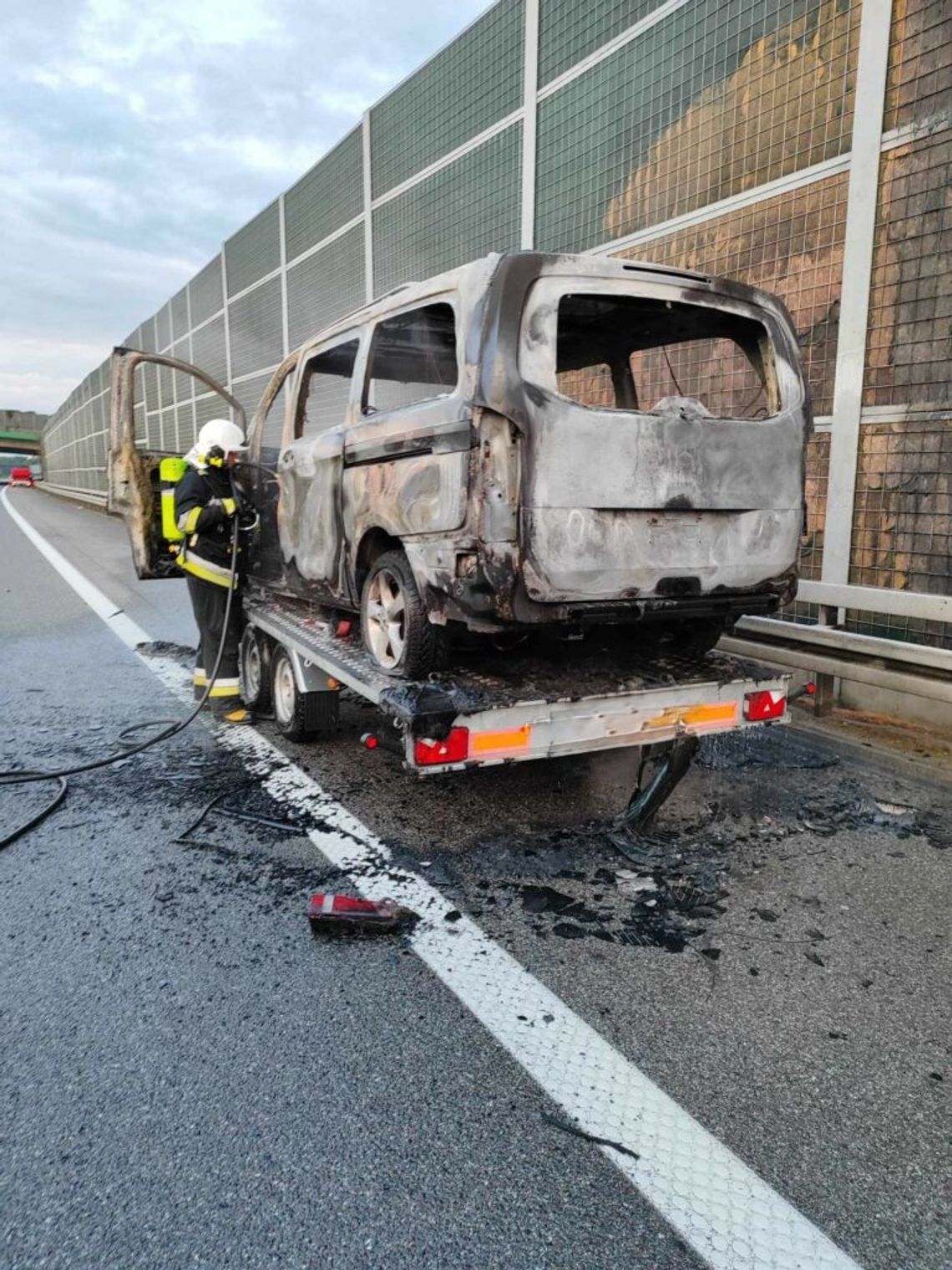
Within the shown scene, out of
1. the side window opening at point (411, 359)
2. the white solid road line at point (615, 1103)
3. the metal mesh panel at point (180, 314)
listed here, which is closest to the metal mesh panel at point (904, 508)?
the side window opening at point (411, 359)

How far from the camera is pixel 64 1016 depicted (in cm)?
249

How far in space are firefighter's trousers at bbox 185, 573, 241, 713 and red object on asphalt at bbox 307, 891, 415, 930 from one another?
317cm

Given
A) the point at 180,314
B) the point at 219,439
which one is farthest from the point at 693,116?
the point at 180,314

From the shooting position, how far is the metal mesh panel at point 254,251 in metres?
16.1

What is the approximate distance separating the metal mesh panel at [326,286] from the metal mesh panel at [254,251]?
1.36m

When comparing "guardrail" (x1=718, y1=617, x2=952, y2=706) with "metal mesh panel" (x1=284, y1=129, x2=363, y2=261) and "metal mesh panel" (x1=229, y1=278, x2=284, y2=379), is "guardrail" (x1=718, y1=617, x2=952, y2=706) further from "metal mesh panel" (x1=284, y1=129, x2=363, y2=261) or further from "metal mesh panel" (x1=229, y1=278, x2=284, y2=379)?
"metal mesh panel" (x1=229, y1=278, x2=284, y2=379)

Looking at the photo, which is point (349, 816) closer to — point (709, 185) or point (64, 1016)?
point (64, 1016)

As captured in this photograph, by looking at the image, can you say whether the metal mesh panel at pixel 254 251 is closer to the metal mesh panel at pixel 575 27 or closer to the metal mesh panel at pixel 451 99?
the metal mesh panel at pixel 451 99

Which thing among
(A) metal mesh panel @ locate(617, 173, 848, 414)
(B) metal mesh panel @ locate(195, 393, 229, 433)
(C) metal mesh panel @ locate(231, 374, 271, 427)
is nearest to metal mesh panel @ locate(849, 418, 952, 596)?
(A) metal mesh panel @ locate(617, 173, 848, 414)

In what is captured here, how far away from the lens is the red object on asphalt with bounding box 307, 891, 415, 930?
2924 mm

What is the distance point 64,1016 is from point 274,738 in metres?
2.83

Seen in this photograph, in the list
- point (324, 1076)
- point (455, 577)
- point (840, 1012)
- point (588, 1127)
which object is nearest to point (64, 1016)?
point (324, 1076)

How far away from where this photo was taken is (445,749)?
3246 millimetres

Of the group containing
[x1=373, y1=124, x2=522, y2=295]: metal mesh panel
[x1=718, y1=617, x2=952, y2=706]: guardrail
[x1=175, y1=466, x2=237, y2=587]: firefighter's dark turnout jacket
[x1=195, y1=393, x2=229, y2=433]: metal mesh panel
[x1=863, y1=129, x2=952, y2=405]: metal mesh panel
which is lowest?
[x1=718, y1=617, x2=952, y2=706]: guardrail
